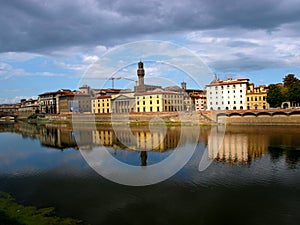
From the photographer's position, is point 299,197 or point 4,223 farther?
point 299,197

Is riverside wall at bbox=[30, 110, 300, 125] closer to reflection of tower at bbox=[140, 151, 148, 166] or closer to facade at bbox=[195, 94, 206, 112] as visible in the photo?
facade at bbox=[195, 94, 206, 112]

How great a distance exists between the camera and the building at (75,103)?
90.4 meters

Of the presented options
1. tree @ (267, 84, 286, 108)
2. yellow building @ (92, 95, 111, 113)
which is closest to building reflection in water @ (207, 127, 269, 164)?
tree @ (267, 84, 286, 108)

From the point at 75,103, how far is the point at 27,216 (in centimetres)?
8614

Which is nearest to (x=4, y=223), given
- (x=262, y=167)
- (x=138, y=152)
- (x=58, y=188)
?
(x=58, y=188)

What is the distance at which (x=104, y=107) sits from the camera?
298ft

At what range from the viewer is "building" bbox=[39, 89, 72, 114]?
348ft

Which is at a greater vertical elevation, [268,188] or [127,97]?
[127,97]

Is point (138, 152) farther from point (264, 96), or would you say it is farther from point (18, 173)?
point (264, 96)

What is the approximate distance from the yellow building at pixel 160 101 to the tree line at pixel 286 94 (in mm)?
22994

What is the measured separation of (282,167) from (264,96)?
48.1 meters

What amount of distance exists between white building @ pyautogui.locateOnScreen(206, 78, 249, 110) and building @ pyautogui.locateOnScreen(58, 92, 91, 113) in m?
39.2

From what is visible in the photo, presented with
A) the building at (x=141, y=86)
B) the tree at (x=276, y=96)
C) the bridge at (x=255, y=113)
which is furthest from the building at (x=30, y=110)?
the tree at (x=276, y=96)

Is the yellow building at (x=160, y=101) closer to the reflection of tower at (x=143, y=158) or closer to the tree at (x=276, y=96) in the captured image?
the tree at (x=276, y=96)
